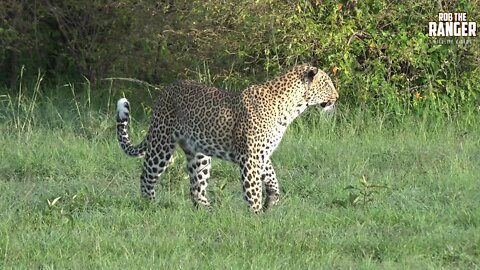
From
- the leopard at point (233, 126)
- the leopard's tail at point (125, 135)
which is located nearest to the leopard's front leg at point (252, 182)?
the leopard at point (233, 126)

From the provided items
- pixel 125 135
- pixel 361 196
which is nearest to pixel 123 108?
pixel 125 135

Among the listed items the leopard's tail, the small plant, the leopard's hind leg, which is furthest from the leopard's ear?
the leopard's tail

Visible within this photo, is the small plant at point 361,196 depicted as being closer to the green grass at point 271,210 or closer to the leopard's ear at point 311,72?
the green grass at point 271,210

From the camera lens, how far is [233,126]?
813cm

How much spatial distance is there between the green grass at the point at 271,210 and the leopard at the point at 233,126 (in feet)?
0.60

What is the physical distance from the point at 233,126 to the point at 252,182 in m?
0.50

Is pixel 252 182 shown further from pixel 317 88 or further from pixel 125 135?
pixel 125 135

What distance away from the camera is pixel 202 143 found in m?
8.24

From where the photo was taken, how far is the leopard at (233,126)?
26.1 ft

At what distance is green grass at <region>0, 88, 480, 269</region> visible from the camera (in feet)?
21.3

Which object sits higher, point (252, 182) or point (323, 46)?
point (323, 46)

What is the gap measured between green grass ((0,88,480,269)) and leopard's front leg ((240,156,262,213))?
10 cm

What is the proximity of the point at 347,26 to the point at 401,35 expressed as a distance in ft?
1.87

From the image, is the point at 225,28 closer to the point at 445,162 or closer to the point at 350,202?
the point at 445,162
